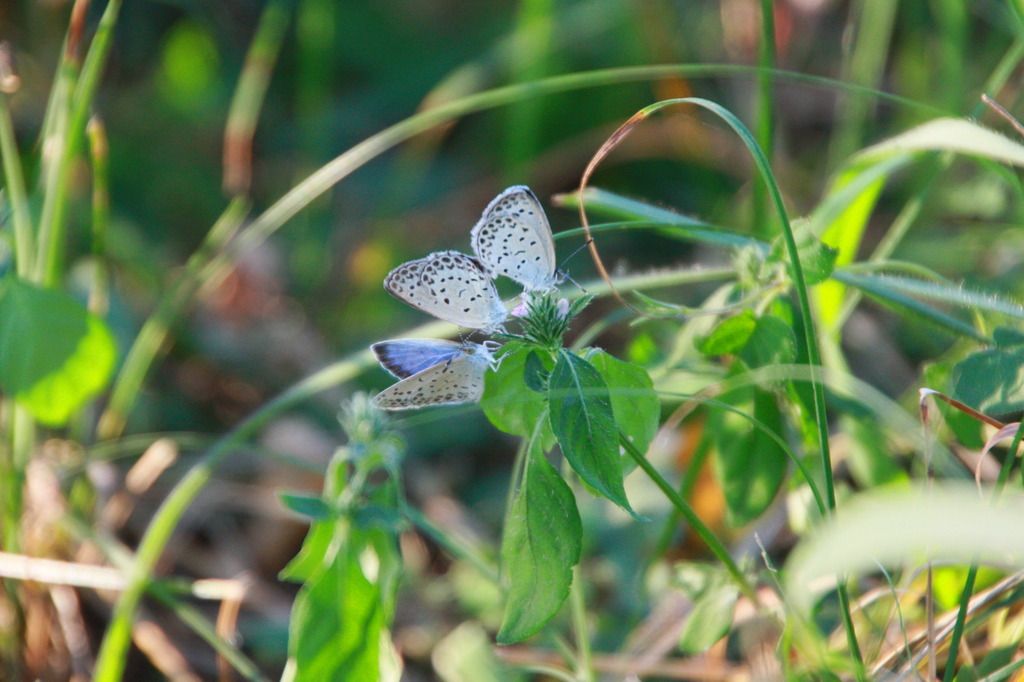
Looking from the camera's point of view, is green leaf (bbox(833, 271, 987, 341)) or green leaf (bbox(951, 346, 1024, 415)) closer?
green leaf (bbox(951, 346, 1024, 415))

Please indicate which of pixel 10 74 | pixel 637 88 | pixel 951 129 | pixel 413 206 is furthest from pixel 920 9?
pixel 10 74

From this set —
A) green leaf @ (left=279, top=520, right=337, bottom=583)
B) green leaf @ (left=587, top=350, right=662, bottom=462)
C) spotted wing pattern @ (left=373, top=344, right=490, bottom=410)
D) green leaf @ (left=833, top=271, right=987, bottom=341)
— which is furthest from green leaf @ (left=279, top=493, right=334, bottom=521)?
green leaf @ (left=833, top=271, right=987, bottom=341)

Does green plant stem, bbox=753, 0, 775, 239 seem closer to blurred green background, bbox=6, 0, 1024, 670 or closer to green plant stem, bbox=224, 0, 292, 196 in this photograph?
blurred green background, bbox=6, 0, 1024, 670

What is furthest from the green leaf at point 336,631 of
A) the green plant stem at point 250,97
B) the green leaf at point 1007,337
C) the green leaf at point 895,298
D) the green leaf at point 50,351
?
the green plant stem at point 250,97

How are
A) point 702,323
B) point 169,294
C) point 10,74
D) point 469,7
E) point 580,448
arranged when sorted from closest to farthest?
point 580,448
point 702,323
point 10,74
point 169,294
point 469,7

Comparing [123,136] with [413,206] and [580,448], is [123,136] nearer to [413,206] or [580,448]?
[413,206]
